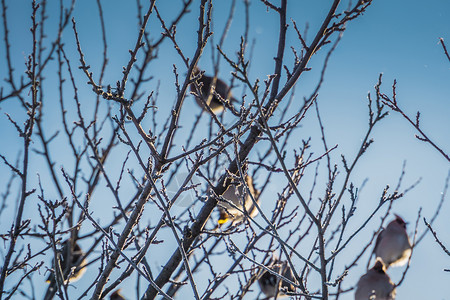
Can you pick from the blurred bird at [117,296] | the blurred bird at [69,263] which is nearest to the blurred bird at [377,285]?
the blurred bird at [117,296]

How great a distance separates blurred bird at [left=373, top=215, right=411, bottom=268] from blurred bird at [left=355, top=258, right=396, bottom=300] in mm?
246

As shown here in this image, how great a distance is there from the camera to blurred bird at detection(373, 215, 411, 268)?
4016mm

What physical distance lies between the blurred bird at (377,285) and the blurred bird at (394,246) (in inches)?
A: 9.7

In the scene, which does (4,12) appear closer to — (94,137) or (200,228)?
(94,137)

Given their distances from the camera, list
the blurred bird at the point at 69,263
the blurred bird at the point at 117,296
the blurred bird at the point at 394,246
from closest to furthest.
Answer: the blurred bird at the point at 69,263 → the blurred bird at the point at 117,296 → the blurred bird at the point at 394,246

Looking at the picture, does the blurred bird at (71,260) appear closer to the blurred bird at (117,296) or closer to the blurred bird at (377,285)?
the blurred bird at (117,296)

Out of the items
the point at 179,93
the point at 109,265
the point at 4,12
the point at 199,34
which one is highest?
the point at 4,12

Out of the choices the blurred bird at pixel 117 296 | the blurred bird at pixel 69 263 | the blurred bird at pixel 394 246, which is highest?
the blurred bird at pixel 394 246

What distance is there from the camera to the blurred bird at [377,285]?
3.60 m

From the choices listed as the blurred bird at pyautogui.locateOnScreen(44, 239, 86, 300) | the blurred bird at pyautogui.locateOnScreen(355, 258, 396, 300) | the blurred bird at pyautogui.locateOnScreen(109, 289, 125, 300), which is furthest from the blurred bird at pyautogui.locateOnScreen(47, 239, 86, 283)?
the blurred bird at pyautogui.locateOnScreen(355, 258, 396, 300)

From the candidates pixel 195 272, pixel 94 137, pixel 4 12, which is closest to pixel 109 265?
pixel 195 272

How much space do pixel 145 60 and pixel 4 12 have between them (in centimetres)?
120

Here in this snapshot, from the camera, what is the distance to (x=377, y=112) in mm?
1764

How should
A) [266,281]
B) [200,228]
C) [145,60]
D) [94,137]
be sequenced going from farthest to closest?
[266,281] → [94,137] → [145,60] → [200,228]
